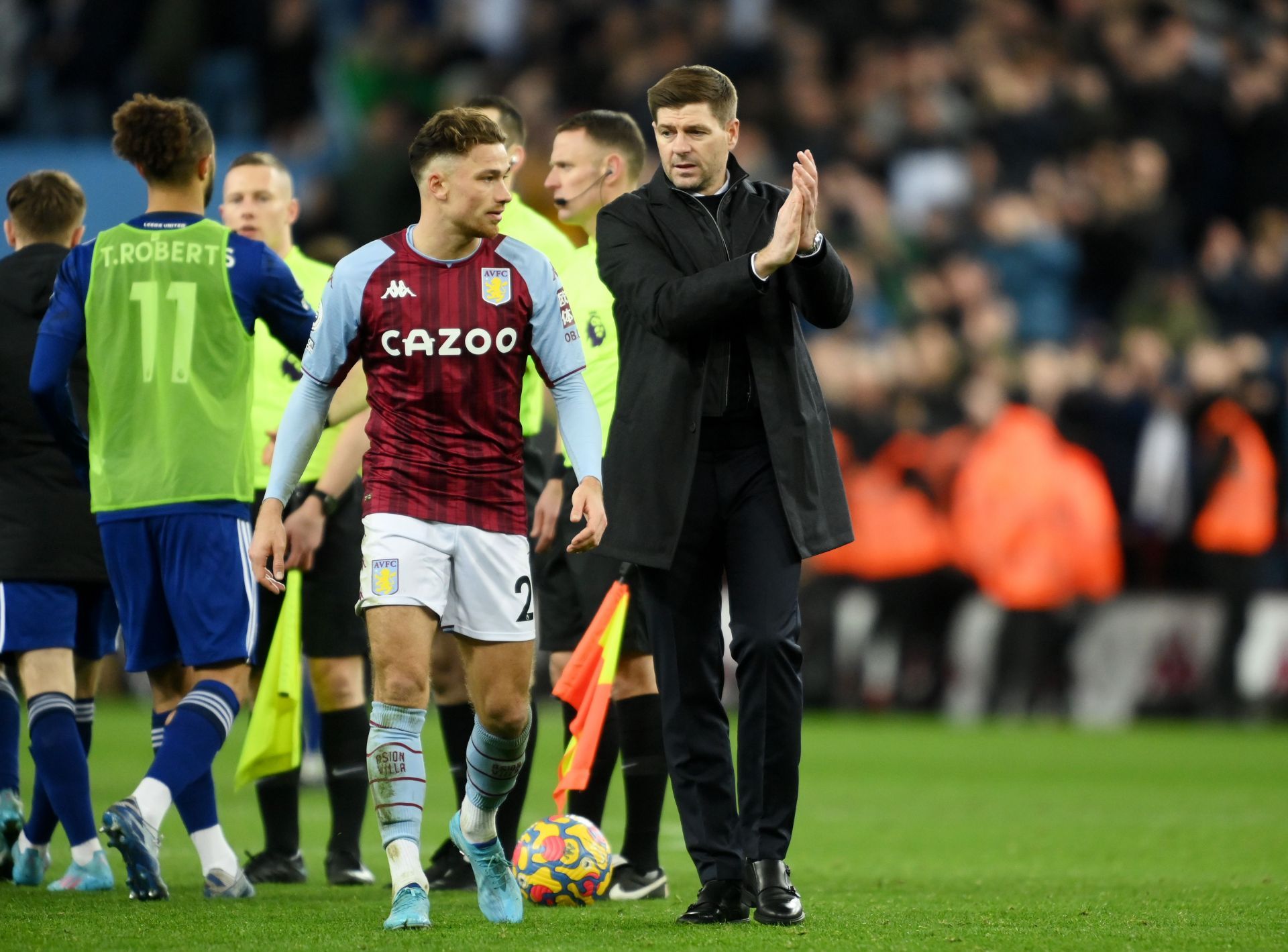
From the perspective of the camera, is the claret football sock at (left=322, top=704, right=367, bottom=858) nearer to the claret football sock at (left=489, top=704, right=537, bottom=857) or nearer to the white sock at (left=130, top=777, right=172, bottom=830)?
the claret football sock at (left=489, top=704, right=537, bottom=857)

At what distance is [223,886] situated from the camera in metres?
6.24

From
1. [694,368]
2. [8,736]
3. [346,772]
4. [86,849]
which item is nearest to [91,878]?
[86,849]

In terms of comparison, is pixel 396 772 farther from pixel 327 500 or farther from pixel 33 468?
pixel 33 468

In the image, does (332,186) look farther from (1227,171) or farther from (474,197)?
(474,197)

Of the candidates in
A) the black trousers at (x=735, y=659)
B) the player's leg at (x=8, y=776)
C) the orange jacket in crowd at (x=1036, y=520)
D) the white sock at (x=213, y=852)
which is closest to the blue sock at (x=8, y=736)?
the player's leg at (x=8, y=776)

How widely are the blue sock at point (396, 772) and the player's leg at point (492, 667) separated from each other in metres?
0.24

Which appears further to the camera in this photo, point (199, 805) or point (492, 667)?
point (199, 805)

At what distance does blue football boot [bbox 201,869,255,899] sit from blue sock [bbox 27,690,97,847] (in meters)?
0.46

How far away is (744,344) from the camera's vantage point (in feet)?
19.1

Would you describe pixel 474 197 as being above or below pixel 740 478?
above

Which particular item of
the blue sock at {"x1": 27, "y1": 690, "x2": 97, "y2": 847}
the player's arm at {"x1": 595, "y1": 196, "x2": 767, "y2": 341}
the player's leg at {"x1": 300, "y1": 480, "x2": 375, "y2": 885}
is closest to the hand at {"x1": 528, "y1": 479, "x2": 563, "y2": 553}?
the player's leg at {"x1": 300, "y1": 480, "x2": 375, "y2": 885}

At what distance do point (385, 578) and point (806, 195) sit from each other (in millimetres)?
1561

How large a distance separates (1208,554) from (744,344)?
10019 mm

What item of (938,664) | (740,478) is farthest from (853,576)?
(740,478)
